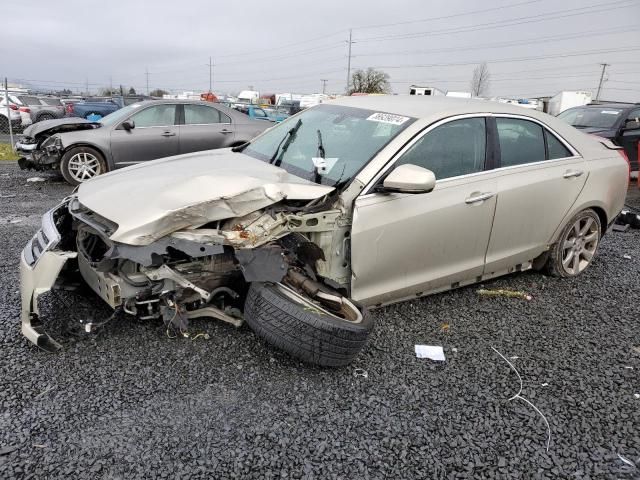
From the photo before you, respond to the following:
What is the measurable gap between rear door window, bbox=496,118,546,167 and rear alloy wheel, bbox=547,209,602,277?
784mm

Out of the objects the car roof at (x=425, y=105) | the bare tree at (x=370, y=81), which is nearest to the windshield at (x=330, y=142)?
the car roof at (x=425, y=105)

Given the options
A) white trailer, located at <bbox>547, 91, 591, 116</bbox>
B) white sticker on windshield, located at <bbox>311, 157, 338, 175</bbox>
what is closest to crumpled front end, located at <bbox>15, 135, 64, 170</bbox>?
white sticker on windshield, located at <bbox>311, 157, 338, 175</bbox>

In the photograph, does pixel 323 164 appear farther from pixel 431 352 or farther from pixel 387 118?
pixel 431 352

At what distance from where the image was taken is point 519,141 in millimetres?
4031

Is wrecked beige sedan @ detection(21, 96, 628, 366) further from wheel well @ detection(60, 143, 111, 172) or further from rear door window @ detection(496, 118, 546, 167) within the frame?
wheel well @ detection(60, 143, 111, 172)

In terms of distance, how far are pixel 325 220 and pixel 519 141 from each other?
194cm

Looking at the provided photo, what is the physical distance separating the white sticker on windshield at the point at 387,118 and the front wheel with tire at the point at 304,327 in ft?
4.83

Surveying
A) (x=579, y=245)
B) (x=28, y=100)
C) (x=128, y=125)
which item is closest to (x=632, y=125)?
(x=579, y=245)

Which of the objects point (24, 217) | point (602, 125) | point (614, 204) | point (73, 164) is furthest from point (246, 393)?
point (602, 125)

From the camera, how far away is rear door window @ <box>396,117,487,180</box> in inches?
137

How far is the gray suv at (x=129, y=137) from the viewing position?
8.38 meters

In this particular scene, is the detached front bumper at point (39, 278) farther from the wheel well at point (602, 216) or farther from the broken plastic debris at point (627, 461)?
the wheel well at point (602, 216)

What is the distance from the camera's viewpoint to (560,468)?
2.37 m

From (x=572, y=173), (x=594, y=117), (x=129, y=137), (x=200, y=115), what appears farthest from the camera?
(x=594, y=117)
